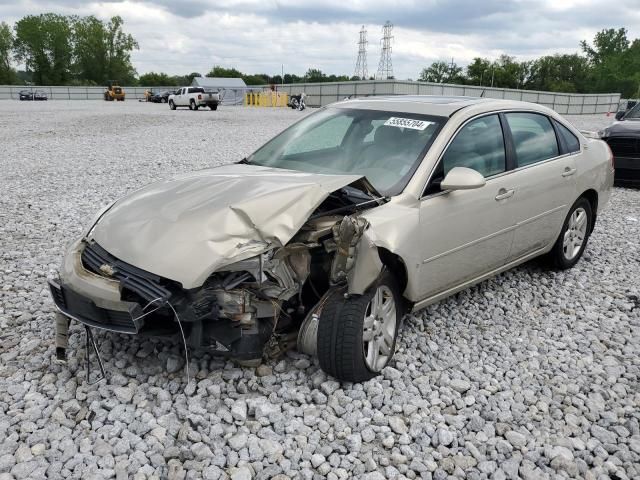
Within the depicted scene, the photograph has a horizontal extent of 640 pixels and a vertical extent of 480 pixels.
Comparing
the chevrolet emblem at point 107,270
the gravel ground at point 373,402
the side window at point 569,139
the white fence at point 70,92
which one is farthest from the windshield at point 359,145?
the white fence at point 70,92

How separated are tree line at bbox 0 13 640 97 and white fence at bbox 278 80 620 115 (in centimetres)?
3400

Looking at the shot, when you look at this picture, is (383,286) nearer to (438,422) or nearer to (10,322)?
(438,422)

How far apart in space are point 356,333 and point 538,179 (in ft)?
7.87

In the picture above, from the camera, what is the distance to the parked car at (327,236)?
3066 mm

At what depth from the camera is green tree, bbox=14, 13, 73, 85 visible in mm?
94438

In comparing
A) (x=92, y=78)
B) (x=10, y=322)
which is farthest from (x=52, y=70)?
(x=10, y=322)

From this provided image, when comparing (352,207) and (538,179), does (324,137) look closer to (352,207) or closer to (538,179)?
(352,207)

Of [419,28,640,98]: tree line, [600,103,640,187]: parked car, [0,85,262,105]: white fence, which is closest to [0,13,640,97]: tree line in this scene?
[419,28,640,98]: tree line

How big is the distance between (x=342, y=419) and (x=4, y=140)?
15.4 meters

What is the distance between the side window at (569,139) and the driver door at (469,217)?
3.42ft

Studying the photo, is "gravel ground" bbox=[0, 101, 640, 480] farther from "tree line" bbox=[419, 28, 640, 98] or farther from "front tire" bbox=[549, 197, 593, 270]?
"tree line" bbox=[419, 28, 640, 98]

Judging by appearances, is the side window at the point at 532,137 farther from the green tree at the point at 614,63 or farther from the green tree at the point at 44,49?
the green tree at the point at 44,49

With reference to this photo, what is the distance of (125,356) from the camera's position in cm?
365

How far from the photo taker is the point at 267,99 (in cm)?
4369
